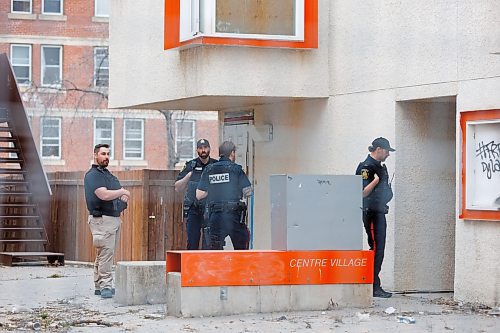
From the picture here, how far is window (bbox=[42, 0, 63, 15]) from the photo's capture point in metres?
4.20

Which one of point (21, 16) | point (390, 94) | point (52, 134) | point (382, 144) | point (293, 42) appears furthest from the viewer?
point (293, 42)

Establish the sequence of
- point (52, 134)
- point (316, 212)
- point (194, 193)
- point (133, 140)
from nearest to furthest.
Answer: point (52, 134) < point (133, 140) < point (316, 212) < point (194, 193)

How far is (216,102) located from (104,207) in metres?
2.86

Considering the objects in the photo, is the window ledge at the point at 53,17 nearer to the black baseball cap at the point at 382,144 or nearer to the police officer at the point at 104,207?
→ the police officer at the point at 104,207

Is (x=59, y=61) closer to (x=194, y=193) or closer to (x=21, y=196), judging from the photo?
(x=194, y=193)


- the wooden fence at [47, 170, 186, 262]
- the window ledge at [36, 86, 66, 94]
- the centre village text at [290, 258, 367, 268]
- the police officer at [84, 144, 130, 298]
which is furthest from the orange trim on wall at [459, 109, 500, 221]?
the wooden fence at [47, 170, 186, 262]

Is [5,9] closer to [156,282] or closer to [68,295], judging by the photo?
[156,282]

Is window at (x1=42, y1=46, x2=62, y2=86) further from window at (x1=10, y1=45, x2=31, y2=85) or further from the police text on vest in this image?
the police text on vest

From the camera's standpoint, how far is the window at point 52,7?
4.20 metres

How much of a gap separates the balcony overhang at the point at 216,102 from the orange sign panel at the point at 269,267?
9.64 feet

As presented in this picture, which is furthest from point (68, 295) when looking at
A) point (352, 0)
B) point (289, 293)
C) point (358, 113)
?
point (352, 0)

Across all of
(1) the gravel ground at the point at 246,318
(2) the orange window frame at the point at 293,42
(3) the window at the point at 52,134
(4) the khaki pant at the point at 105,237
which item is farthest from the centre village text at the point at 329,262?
(3) the window at the point at 52,134

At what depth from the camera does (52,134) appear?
4938mm

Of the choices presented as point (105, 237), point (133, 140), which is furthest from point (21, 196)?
point (133, 140)
